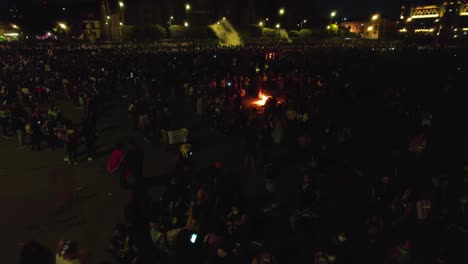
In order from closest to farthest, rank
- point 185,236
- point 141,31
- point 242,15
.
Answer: point 185,236, point 141,31, point 242,15

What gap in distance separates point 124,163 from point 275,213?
12.6ft

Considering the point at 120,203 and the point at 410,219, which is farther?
the point at 120,203

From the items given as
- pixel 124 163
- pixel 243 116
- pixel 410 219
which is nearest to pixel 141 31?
pixel 243 116

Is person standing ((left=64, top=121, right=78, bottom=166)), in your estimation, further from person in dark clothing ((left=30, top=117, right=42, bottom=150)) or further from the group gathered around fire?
person in dark clothing ((left=30, top=117, right=42, bottom=150))

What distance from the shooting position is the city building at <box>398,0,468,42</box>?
76.1 meters

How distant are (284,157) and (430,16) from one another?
99.0 metres

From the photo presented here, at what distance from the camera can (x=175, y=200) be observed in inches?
264

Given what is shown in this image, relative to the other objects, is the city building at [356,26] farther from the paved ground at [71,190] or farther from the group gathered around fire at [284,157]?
the paved ground at [71,190]

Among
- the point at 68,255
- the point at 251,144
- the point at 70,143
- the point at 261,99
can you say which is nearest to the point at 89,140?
the point at 70,143

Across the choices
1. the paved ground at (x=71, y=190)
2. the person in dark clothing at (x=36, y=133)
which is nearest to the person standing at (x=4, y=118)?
the paved ground at (x=71, y=190)

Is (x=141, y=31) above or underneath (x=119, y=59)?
above

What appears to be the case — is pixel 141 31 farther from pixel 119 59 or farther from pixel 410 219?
pixel 410 219

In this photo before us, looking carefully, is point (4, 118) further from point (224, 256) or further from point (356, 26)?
point (356, 26)

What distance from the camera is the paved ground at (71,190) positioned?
687 centimetres
